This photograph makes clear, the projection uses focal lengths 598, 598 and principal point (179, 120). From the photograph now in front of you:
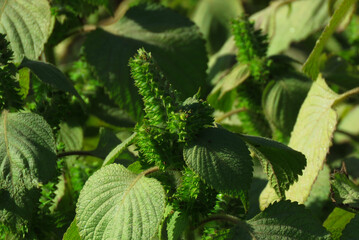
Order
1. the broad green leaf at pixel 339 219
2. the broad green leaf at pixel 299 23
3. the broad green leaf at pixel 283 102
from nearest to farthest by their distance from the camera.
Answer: the broad green leaf at pixel 339 219 → the broad green leaf at pixel 283 102 → the broad green leaf at pixel 299 23

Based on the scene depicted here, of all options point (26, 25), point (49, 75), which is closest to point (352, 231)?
point (49, 75)

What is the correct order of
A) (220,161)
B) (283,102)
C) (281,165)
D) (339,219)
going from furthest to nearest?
(283,102) < (339,219) < (281,165) < (220,161)

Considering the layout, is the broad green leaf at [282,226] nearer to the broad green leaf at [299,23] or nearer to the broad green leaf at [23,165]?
the broad green leaf at [23,165]

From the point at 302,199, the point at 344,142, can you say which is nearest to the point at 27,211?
the point at 302,199

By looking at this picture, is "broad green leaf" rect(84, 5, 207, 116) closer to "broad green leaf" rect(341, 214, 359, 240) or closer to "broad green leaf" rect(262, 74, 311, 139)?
"broad green leaf" rect(262, 74, 311, 139)

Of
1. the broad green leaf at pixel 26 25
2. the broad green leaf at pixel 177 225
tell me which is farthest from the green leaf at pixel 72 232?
the broad green leaf at pixel 26 25

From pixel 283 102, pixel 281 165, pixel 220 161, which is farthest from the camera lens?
pixel 283 102

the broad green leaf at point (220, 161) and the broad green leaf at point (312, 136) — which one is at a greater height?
the broad green leaf at point (220, 161)

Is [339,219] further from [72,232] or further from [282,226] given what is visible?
[72,232]
